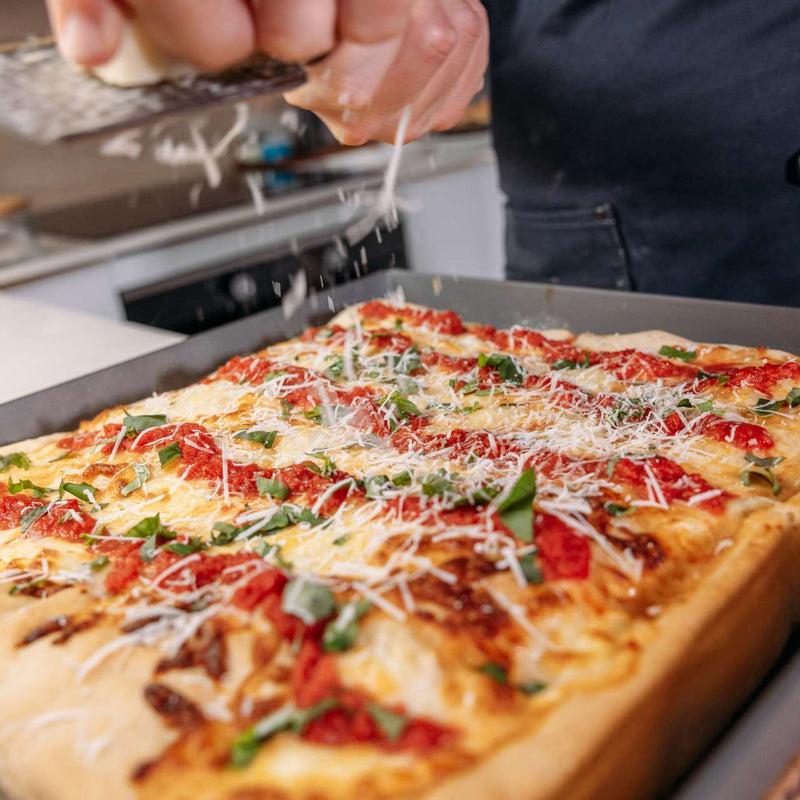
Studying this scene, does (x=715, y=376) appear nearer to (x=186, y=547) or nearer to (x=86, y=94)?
(x=186, y=547)

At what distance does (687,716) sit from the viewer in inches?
46.2

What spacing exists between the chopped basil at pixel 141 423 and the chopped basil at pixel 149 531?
1.58ft

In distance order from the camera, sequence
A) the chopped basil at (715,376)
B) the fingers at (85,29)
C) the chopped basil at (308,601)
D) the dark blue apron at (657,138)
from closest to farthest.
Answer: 1. the fingers at (85,29)
2. the chopped basil at (308,601)
3. the chopped basil at (715,376)
4. the dark blue apron at (657,138)

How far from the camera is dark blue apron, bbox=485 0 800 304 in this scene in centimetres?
238

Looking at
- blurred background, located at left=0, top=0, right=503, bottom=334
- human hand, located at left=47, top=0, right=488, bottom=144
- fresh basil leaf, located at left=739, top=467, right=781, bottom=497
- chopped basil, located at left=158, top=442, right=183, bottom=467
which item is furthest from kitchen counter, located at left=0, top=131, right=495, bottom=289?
fresh basil leaf, located at left=739, top=467, right=781, bottom=497

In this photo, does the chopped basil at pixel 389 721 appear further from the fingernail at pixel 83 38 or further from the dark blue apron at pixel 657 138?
the dark blue apron at pixel 657 138

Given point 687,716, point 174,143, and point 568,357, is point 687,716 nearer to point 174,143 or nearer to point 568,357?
point 568,357

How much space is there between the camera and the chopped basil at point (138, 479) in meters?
1.78

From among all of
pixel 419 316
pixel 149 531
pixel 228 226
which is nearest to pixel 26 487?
pixel 149 531

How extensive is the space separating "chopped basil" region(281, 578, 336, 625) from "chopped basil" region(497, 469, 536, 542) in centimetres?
32

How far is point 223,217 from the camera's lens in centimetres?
455

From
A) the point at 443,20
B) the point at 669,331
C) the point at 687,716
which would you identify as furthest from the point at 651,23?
the point at 687,716

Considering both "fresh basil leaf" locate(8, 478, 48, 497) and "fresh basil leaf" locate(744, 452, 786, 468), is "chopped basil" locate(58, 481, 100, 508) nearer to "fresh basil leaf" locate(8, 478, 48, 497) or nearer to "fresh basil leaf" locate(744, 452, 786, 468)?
"fresh basil leaf" locate(8, 478, 48, 497)

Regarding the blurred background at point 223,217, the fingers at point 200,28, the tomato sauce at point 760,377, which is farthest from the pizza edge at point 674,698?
the blurred background at point 223,217
